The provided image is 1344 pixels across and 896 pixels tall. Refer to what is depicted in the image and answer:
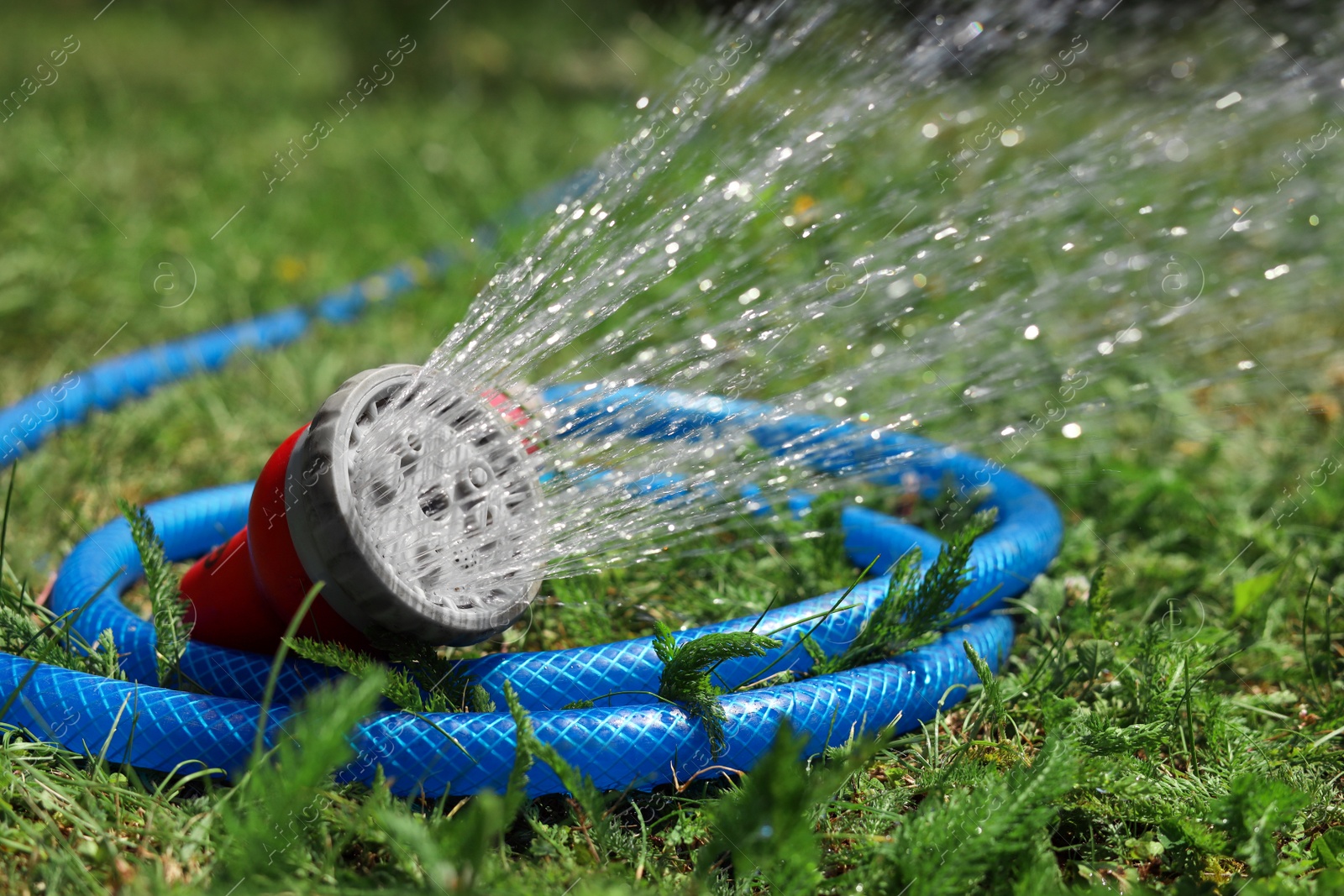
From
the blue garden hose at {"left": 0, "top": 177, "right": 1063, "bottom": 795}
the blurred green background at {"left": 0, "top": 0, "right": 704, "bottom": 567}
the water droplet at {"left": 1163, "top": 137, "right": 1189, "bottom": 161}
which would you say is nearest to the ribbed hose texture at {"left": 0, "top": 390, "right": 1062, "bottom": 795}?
the blue garden hose at {"left": 0, "top": 177, "right": 1063, "bottom": 795}

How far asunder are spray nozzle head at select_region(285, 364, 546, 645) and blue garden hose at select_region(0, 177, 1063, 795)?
0.57ft

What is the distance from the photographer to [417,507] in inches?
71.4

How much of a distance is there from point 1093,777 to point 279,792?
4.39ft

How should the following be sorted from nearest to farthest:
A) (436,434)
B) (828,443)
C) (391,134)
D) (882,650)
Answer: (436,434)
(882,650)
(828,443)
(391,134)

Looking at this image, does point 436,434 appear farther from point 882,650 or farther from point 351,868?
point 882,650

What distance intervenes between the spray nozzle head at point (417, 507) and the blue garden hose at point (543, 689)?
0.17 metres

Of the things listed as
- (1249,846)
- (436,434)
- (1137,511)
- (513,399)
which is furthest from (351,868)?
(1137,511)

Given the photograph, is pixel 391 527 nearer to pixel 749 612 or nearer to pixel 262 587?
pixel 262 587

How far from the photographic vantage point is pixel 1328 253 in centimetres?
500

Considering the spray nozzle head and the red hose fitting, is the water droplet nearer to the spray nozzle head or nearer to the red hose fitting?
the spray nozzle head

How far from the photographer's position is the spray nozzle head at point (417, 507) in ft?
5.39

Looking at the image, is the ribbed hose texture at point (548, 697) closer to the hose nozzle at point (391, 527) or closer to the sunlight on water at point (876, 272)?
the hose nozzle at point (391, 527)

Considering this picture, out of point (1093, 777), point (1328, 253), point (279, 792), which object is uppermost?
point (279, 792)

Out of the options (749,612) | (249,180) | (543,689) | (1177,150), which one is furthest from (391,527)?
(1177,150)
